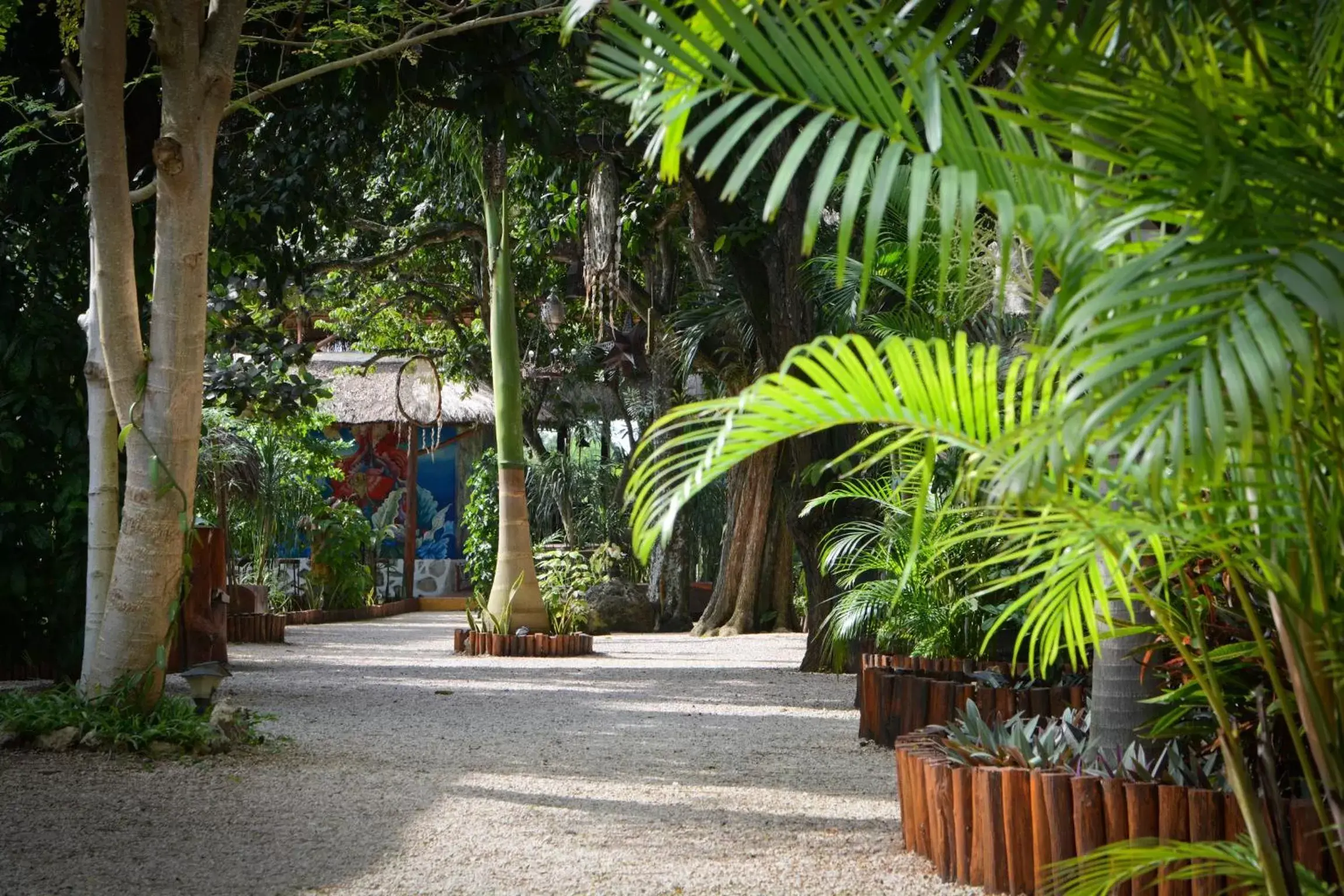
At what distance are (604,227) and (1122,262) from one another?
347 inches

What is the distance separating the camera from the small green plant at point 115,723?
5.38 meters

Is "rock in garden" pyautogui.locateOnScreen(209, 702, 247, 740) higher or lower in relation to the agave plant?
lower

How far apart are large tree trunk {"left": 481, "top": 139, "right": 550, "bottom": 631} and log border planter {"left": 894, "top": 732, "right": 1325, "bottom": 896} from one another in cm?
776

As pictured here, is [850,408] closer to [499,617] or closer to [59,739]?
[59,739]

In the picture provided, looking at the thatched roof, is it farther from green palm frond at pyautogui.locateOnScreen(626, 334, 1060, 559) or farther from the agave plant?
green palm frond at pyautogui.locateOnScreen(626, 334, 1060, 559)

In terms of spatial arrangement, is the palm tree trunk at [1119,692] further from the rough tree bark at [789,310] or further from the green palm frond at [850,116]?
the rough tree bark at [789,310]

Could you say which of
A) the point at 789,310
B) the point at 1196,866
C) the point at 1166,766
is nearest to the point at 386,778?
the point at 1166,766

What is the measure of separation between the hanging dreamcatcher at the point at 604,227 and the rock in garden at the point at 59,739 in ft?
19.3

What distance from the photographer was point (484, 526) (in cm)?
1680

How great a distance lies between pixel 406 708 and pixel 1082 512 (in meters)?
5.93

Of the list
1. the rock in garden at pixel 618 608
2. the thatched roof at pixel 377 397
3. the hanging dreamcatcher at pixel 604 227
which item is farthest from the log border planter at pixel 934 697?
the thatched roof at pixel 377 397

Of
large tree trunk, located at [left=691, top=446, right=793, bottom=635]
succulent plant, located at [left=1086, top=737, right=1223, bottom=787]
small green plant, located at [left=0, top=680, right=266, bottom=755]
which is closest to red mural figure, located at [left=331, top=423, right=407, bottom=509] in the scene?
large tree trunk, located at [left=691, top=446, right=793, bottom=635]

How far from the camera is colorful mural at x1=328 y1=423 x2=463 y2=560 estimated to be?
820 inches

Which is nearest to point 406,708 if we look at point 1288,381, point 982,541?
point 982,541
